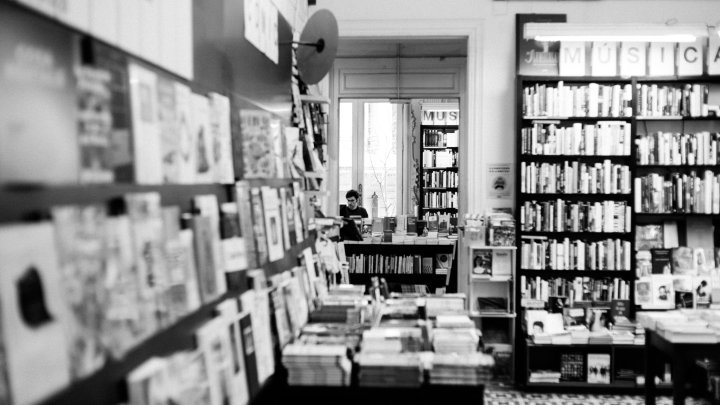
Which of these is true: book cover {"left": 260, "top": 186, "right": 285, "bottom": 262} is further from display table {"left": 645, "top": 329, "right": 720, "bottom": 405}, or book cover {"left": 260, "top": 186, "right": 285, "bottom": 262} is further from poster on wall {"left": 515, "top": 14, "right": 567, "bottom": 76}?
poster on wall {"left": 515, "top": 14, "right": 567, "bottom": 76}

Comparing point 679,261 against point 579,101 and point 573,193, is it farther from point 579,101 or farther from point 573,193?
point 579,101

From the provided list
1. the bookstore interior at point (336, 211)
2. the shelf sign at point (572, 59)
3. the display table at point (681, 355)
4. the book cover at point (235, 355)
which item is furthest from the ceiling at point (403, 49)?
the book cover at point (235, 355)

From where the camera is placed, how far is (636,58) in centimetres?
589

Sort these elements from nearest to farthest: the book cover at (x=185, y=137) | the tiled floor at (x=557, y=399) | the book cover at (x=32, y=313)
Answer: the book cover at (x=32, y=313) < the book cover at (x=185, y=137) < the tiled floor at (x=557, y=399)

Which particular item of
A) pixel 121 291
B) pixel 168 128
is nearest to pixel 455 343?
pixel 168 128

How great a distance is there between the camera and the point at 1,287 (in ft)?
3.77

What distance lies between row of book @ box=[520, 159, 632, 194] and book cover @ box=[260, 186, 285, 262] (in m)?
3.24

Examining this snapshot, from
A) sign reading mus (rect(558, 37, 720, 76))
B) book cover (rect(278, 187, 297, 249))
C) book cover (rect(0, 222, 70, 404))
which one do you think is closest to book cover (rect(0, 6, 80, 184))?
book cover (rect(0, 222, 70, 404))

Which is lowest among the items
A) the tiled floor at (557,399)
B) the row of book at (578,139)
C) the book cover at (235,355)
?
the tiled floor at (557,399)

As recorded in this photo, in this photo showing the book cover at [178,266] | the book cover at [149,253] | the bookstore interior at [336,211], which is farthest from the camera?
the book cover at [178,266]

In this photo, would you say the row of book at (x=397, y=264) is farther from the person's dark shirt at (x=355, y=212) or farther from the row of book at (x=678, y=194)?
the row of book at (x=678, y=194)

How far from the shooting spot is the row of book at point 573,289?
19.4ft

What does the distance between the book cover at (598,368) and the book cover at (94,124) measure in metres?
5.05

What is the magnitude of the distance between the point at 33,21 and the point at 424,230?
7.55 m
